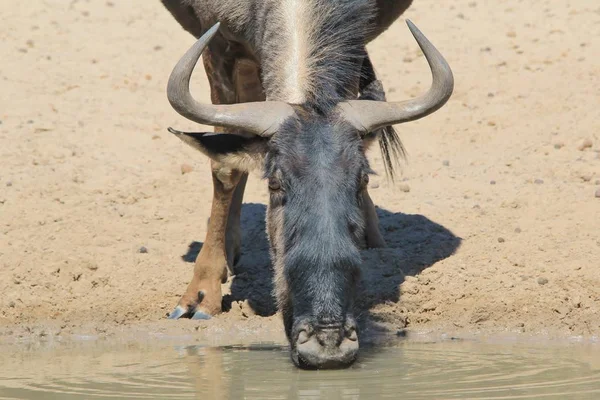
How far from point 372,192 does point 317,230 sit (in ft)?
13.6

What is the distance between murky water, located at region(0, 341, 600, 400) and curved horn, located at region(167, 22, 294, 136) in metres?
1.46

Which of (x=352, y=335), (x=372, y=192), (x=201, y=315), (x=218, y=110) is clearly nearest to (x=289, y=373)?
(x=352, y=335)

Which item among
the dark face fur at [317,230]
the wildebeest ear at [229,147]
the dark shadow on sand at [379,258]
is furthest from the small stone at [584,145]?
the wildebeest ear at [229,147]

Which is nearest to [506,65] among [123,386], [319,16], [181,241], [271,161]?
[181,241]

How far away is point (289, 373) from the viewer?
22.2 ft

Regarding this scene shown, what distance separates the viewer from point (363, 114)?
7.24m

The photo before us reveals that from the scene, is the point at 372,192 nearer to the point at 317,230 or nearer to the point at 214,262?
the point at 214,262

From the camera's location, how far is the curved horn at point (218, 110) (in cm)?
702

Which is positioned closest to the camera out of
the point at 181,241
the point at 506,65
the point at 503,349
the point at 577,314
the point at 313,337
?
the point at 313,337

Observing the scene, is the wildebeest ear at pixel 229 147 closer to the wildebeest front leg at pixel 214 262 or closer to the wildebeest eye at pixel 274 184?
the wildebeest eye at pixel 274 184

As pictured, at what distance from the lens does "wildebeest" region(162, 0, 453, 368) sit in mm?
6559

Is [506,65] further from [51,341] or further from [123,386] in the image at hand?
[123,386]

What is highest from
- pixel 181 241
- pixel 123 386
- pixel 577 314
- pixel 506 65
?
pixel 506 65

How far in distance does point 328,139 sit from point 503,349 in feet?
6.17
